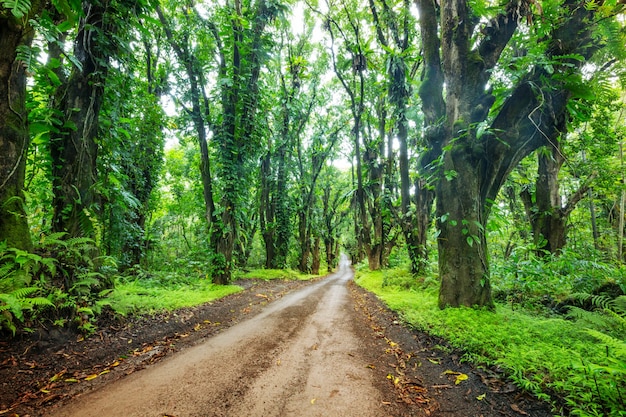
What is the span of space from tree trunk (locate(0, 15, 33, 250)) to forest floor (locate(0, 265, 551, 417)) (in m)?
1.42

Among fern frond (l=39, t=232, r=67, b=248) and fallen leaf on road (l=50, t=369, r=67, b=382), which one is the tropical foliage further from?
fallen leaf on road (l=50, t=369, r=67, b=382)

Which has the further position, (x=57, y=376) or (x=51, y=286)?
(x=51, y=286)

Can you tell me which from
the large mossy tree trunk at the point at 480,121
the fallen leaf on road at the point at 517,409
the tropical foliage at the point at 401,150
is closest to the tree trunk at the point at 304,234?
the tropical foliage at the point at 401,150

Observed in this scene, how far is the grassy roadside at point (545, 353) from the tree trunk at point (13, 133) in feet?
19.5

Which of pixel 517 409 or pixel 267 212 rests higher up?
pixel 267 212

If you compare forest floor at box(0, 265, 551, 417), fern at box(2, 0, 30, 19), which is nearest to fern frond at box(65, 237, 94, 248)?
forest floor at box(0, 265, 551, 417)

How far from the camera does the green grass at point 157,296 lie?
451cm

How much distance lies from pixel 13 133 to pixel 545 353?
6.85 meters

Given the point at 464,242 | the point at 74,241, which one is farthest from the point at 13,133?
the point at 464,242

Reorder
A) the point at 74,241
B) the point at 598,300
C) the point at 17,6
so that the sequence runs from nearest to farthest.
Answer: the point at 17,6 → the point at 74,241 → the point at 598,300

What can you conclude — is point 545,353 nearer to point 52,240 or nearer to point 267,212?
point 52,240

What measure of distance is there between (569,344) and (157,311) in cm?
617

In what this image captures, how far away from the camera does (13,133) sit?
3.48 meters

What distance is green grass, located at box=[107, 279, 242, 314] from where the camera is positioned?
4.51 metres
